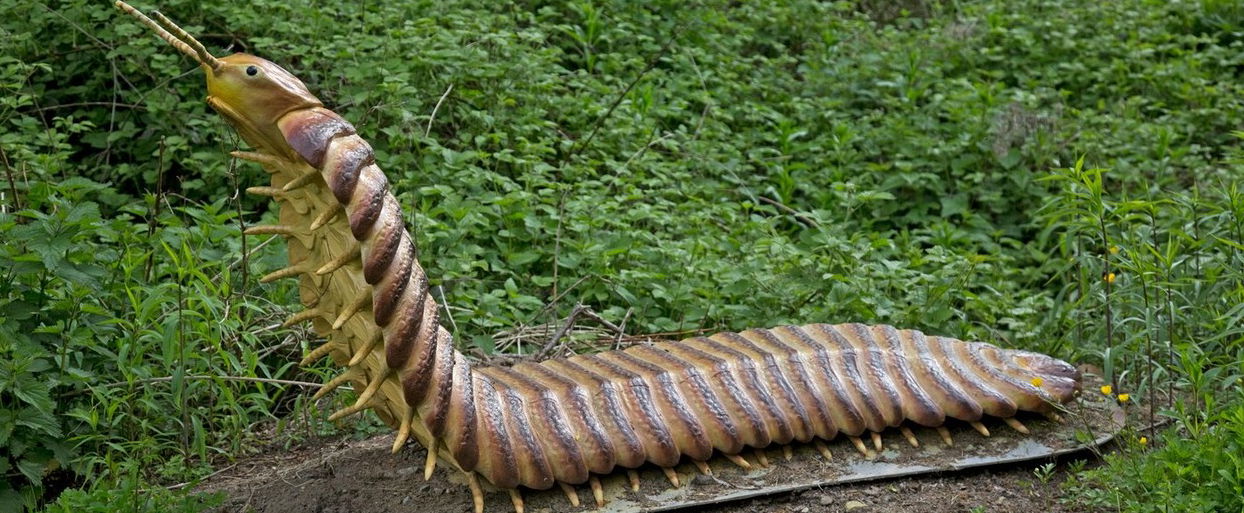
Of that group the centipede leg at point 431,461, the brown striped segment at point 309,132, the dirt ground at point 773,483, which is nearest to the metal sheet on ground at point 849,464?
the dirt ground at point 773,483

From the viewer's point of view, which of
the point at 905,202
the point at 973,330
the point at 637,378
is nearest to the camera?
the point at 637,378

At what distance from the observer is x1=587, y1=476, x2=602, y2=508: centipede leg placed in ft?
10.6

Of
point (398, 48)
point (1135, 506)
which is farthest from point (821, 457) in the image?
point (398, 48)

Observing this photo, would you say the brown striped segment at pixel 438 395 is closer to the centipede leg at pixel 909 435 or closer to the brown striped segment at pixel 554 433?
the brown striped segment at pixel 554 433

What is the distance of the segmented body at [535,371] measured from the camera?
2.74m

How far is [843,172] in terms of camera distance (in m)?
6.27

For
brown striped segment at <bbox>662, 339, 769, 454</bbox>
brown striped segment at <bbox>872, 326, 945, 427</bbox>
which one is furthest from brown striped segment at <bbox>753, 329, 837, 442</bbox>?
brown striped segment at <bbox>872, 326, 945, 427</bbox>

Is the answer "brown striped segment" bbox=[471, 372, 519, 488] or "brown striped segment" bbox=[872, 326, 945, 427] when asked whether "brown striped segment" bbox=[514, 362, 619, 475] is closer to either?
"brown striped segment" bbox=[471, 372, 519, 488]

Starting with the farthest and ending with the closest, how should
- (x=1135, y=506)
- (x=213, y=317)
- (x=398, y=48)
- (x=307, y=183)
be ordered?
1. (x=398, y=48)
2. (x=213, y=317)
3. (x=1135, y=506)
4. (x=307, y=183)

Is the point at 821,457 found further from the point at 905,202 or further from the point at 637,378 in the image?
the point at 905,202

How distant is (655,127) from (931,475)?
3.13 m

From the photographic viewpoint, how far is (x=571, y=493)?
3.24 meters

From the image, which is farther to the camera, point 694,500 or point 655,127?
point 655,127

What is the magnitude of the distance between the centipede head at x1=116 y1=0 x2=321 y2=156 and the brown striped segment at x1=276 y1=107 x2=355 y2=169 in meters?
0.02
